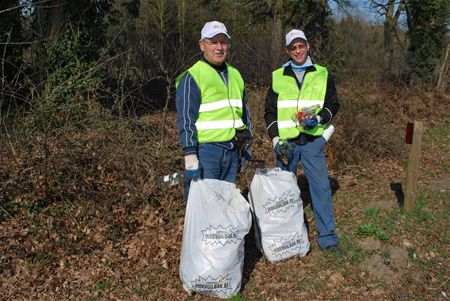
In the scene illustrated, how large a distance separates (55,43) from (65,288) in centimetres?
519

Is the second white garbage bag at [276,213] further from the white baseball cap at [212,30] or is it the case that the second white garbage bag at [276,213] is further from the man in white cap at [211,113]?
the white baseball cap at [212,30]

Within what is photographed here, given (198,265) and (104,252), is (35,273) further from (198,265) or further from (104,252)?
(198,265)

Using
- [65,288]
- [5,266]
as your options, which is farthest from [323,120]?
[5,266]

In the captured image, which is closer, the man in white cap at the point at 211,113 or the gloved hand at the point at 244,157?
the man in white cap at the point at 211,113

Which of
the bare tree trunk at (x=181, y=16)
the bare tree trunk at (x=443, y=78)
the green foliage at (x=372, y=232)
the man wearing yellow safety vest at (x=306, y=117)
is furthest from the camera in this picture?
the bare tree trunk at (x=181, y=16)

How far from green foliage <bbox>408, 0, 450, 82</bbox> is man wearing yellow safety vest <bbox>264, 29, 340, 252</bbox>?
1250cm

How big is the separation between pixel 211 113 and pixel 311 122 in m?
1.00

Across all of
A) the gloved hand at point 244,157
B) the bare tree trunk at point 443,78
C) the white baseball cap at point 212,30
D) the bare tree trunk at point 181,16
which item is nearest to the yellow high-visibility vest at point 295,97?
the gloved hand at point 244,157

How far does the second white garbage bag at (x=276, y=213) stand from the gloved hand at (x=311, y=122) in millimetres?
510

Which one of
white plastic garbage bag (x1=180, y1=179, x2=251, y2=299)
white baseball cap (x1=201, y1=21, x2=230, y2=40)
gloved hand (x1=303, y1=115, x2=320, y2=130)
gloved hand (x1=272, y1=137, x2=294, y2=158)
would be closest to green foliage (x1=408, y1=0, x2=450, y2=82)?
gloved hand (x1=303, y1=115, x2=320, y2=130)

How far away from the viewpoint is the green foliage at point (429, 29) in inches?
610

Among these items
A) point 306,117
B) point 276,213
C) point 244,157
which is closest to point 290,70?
point 306,117

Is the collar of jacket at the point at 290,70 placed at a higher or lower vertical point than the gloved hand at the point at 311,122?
higher

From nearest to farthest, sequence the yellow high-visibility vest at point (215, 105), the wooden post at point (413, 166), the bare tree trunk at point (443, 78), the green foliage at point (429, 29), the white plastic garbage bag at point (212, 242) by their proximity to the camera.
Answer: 1. the white plastic garbage bag at point (212, 242)
2. the yellow high-visibility vest at point (215, 105)
3. the wooden post at point (413, 166)
4. the bare tree trunk at point (443, 78)
5. the green foliage at point (429, 29)
